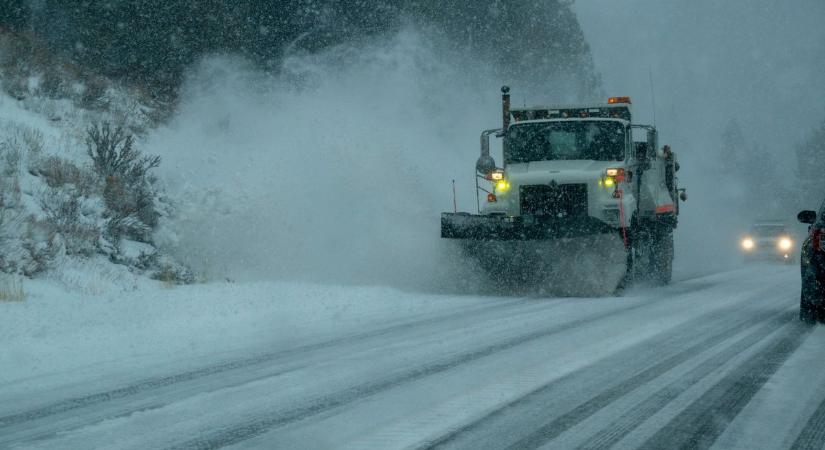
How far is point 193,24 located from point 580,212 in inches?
629

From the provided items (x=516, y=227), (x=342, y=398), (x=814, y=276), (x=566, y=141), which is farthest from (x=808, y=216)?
(x=342, y=398)

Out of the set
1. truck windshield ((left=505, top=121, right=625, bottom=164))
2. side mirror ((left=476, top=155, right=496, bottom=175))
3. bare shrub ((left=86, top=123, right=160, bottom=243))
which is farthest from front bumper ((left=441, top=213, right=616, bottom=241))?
bare shrub ((left=86, top=123, right=160, bottom=243))

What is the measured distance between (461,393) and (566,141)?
9.66 m

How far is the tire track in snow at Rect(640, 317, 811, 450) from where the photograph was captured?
4.54m

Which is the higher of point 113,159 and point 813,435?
point 113,159

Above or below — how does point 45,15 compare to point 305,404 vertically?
above

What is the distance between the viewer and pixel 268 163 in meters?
18.8

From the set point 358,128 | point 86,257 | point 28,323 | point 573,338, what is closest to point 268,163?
point 358,128

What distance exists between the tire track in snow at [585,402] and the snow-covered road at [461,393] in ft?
0.05

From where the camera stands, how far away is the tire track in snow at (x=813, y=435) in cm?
443

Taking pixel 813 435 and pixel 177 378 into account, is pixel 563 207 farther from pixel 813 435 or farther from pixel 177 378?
pixel 813 435

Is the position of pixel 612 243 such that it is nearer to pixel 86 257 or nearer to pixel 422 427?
pixel 86 257

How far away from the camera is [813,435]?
15.2 feet

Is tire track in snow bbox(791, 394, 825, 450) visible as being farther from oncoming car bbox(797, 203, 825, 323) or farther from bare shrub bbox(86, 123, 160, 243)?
bare shrub bbox(86, 123, 160, 243)
